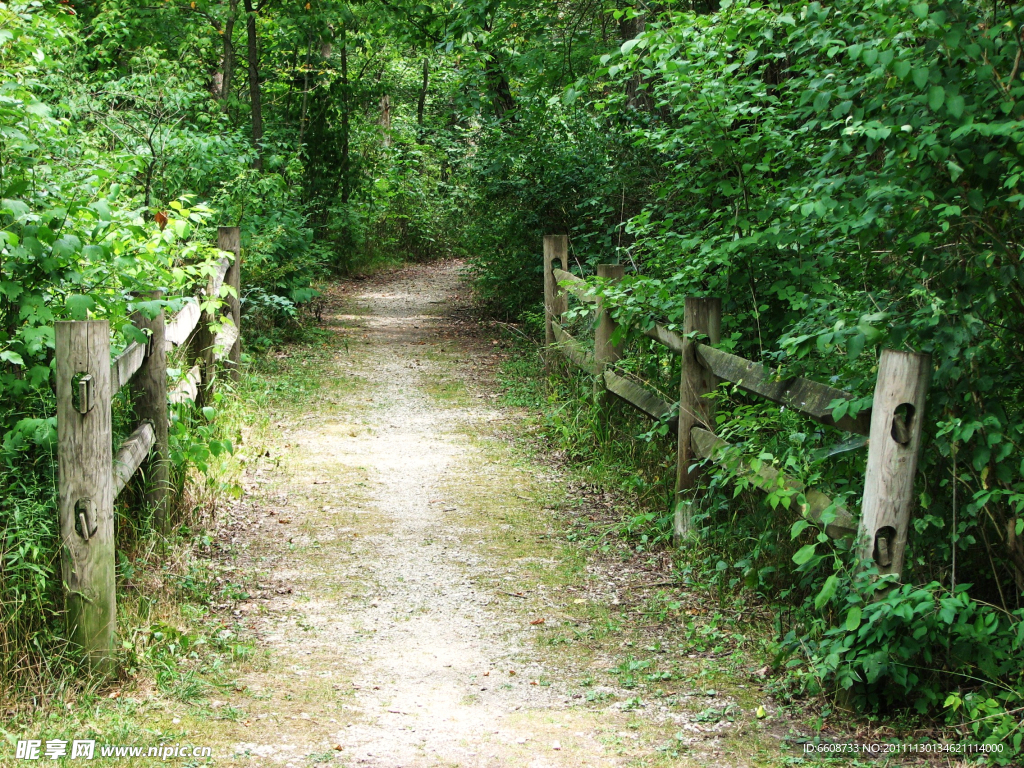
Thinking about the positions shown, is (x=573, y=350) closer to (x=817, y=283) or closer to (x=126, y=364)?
(x=817, y=283)

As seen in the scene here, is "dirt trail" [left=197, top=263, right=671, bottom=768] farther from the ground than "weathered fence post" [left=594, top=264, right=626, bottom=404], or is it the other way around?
"weathered fence post" [left=594, top=264, right=626, bottom=404]

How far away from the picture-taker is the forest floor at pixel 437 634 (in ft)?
11.8

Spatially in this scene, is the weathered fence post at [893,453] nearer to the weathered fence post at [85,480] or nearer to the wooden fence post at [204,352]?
the weathered fence post at [85,480]

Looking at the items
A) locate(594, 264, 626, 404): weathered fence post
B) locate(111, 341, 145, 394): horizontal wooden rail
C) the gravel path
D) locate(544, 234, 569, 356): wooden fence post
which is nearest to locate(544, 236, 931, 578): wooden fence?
locate(594, 264, 626, 404): weathered fence post

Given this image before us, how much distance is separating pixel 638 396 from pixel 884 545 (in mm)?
3072

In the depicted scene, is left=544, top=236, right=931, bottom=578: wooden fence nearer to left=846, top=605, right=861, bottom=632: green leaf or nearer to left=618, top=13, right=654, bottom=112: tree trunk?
left=846, top=605, right=861, bottom=632: green leaf

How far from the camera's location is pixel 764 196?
5633 millimetres

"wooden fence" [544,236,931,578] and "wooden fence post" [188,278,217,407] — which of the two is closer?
"wooden fence" [544,236,931,578]

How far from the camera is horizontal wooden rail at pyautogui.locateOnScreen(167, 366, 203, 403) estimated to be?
5543 millimetres

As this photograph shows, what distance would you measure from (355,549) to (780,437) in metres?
2.73

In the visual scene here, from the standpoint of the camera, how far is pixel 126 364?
4445 millimetres

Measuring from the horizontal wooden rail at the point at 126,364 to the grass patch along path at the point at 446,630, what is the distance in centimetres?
138

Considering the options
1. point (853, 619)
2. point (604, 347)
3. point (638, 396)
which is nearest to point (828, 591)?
point (853, 619)

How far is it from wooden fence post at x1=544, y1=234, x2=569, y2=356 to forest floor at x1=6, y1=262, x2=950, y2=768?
7.75 feet
